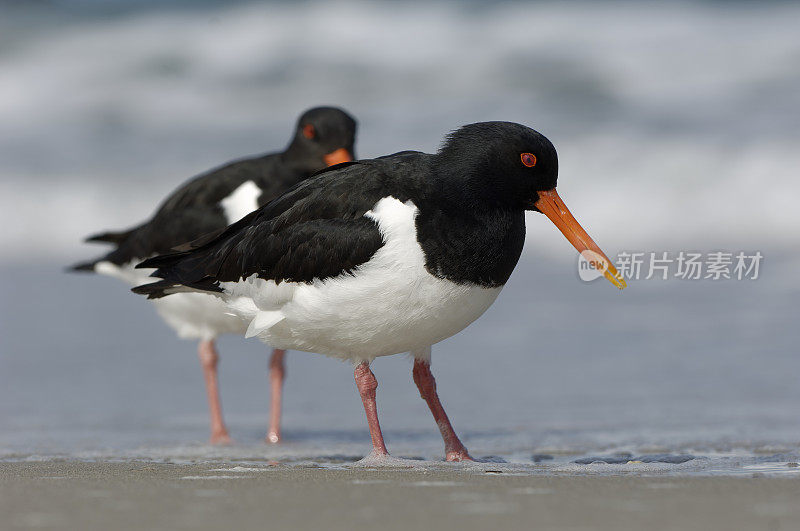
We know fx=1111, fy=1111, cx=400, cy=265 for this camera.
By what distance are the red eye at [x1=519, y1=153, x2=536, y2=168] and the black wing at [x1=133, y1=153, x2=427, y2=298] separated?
0.44 metres

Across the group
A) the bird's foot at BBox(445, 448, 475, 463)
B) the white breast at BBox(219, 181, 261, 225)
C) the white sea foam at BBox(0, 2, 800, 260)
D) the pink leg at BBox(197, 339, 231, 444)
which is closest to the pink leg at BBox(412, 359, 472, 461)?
the bird's foot at BBox(445, 448, 475, 463)

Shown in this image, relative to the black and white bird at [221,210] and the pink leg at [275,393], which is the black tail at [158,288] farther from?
the pink leg at [275,393]

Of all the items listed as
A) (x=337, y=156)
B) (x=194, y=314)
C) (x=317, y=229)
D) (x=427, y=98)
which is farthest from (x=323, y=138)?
(x=427, y=98)

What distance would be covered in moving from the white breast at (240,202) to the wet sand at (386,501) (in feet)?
8.29

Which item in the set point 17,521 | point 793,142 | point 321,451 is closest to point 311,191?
point 321,451

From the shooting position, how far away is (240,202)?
22.2 feet

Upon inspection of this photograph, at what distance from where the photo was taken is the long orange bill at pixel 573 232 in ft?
16.6

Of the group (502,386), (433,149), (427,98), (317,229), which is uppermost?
(427,98)

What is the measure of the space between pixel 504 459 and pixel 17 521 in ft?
8.46

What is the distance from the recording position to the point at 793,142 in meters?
14.7

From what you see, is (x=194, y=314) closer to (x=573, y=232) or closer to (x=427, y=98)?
(x=573, y=232)

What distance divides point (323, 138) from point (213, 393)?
179 cm

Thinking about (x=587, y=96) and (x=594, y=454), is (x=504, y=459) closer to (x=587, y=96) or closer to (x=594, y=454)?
(x=594, y=454)

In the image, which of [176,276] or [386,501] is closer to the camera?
[386,501]
